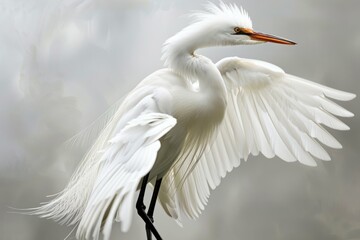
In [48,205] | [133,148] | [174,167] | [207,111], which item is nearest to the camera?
[133,148]

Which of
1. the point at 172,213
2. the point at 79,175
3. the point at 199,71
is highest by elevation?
the point at 199,71

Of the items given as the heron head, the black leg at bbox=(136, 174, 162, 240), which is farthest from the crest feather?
the black leg at bbox=(136, 174, 162, 240)

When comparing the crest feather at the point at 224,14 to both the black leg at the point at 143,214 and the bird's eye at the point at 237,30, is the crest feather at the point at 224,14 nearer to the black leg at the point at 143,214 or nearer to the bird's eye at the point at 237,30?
the bird's eye at the point at 237,30

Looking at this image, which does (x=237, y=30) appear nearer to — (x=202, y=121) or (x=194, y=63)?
(x=194, y=63)

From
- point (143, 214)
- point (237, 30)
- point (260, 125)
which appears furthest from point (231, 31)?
point (143, 214)

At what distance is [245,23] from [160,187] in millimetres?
735

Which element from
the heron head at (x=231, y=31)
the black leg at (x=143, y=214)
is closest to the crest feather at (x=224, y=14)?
the heron head at (x=231, y=31)

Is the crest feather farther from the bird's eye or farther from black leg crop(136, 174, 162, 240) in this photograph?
black leg crop(136, 174, 162, 240)

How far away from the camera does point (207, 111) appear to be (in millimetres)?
2117

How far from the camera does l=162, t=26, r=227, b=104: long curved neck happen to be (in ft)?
6.90

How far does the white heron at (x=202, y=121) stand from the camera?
207 centimetres

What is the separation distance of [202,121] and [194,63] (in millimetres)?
197

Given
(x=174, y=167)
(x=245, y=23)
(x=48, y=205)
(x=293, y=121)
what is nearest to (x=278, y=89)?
(x=293, y=121)

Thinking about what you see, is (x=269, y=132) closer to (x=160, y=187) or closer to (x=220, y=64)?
(x=220, y=64)
